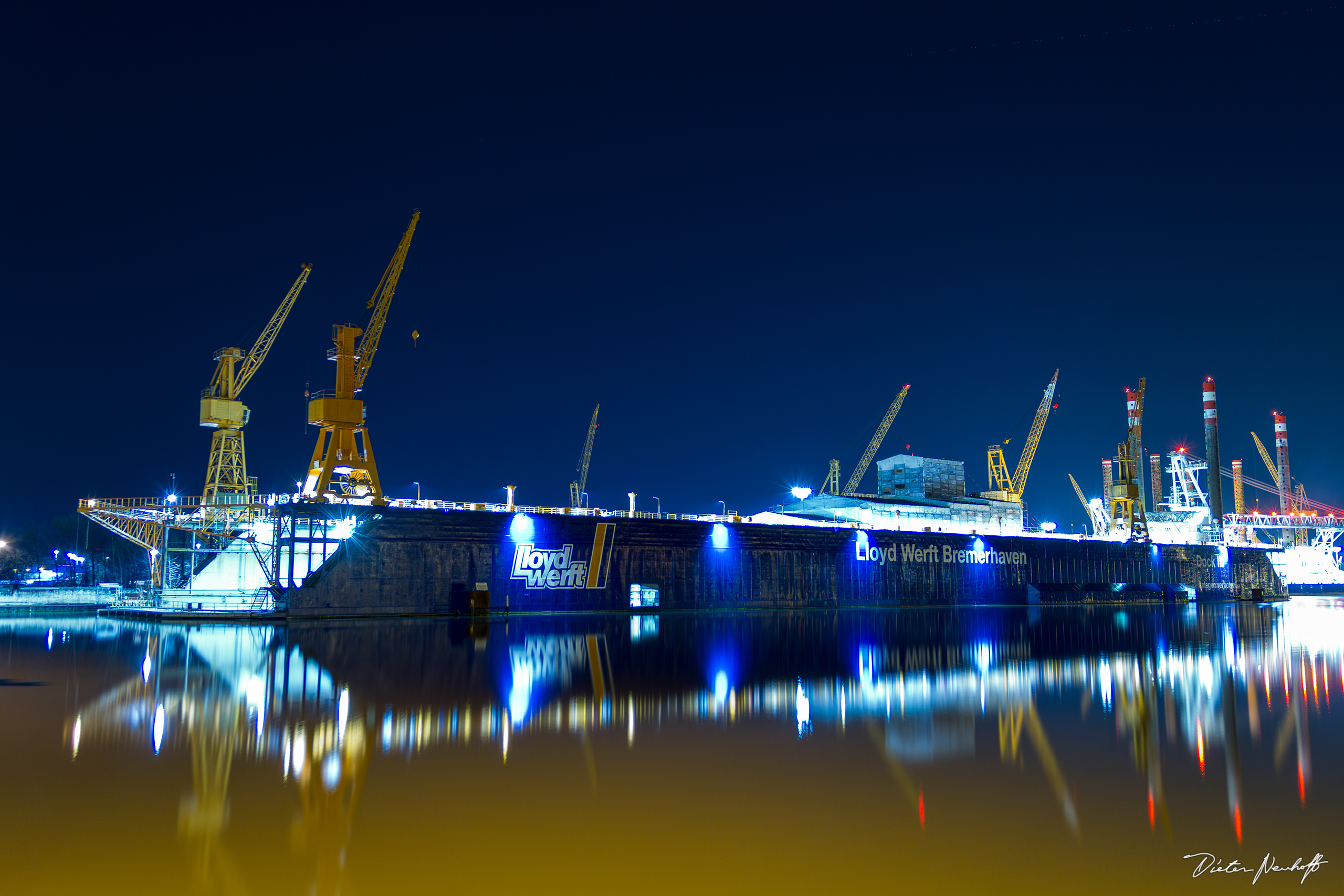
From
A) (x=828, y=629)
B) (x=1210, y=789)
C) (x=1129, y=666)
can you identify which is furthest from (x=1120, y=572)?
(x=1210, y=789)

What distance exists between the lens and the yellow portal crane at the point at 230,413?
6844 centimetres

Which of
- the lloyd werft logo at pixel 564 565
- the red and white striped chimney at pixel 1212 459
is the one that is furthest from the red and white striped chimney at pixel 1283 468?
the lloyd werft logo at pixel 564 565

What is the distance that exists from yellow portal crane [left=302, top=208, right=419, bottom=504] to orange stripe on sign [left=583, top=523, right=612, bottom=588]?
46.0 ft

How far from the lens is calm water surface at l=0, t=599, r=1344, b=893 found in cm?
942

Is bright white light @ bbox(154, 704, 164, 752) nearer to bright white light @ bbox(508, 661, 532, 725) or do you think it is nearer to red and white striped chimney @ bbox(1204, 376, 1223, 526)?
Answer: bright white light @ bbox(508, 661, 532, 725)

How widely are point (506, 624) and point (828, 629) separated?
56.5ft

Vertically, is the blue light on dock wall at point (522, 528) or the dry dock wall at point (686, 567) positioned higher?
the blue light on dock wall at point (522, 528)

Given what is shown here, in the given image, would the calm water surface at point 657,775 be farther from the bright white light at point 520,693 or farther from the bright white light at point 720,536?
the bright white light at point 720,536

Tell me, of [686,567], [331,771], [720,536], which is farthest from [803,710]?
[720,536]

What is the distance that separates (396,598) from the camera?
51.3m

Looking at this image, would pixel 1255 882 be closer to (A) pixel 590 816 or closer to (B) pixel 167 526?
(A) pixel 590 816

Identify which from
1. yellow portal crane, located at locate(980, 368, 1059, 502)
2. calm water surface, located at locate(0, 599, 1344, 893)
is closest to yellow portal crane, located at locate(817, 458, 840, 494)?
yellow portal crane, located at locate(980, 368, 1059, 502)
